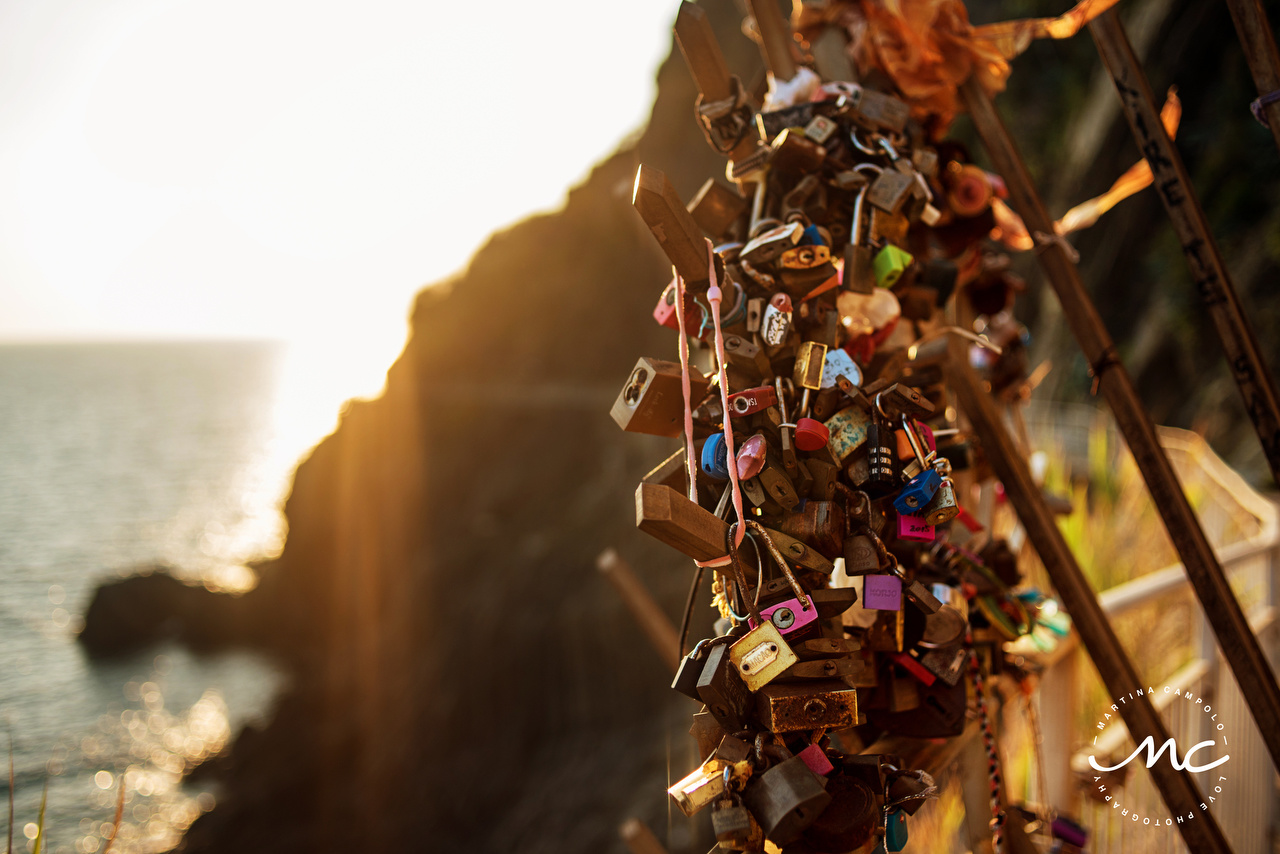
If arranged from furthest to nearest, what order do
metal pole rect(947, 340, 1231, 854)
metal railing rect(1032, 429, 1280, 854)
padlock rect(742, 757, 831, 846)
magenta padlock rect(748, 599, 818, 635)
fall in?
metal railing rect(1032, 429, 1280, 854), metal pole rect(947, 340, 1231, 854), magenta padlock rect(748, 599, 818, 635), padlock rect(742, 757, 831, 846)

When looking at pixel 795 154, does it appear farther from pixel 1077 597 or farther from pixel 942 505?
pixel 1077 597

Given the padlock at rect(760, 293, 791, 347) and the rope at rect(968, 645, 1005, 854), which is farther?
the rope at rect(968, 645, 1005, 854)

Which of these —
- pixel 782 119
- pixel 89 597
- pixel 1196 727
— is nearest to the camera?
pixel 782 119

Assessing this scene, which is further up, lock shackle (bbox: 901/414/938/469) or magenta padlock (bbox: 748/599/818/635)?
lock shackle (bbox: 901/414/938/469)

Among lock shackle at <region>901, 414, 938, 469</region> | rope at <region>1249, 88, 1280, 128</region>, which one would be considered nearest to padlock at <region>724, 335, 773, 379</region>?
lock shackle at <region>901, 414, 938, 469</region>

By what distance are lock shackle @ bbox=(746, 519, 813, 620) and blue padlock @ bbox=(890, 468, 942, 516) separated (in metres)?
0.26

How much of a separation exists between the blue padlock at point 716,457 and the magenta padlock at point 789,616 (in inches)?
8.4

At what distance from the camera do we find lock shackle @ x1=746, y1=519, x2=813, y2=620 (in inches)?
37.5

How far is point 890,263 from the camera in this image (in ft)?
4.17

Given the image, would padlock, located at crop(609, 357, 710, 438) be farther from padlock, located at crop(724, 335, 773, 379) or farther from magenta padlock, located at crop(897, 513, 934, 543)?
magenta padlock, located at crop(897, 513, 934, 543)

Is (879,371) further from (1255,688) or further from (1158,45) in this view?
(1158,45)

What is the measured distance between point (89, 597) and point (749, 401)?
2361cm

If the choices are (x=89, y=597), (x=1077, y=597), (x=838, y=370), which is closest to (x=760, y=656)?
(x=838, y=370)

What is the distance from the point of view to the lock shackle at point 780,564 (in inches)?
37.5
